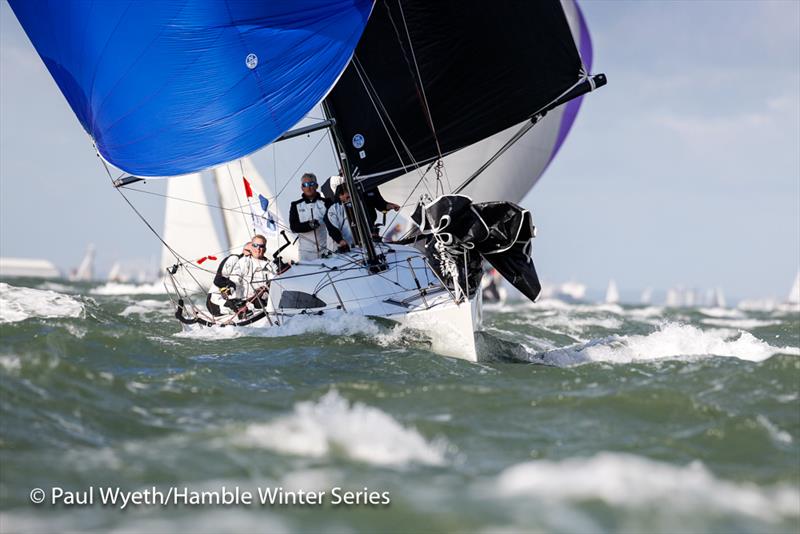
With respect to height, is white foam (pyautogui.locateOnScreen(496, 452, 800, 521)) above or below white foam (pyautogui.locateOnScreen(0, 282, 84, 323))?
below

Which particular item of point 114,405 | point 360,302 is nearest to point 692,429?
point 114,405

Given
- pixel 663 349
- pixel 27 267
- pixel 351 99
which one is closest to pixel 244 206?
pixel 351 99

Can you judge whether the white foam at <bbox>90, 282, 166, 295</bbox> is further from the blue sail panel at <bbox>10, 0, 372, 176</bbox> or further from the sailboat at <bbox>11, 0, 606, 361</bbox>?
the blue sail panel at <bbox>10, 0, 372, 176</bbox>

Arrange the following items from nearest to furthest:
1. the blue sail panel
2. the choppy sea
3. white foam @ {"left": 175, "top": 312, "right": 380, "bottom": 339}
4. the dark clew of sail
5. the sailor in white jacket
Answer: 1. the choppy sea
2. white foam @ {"left": 175, "top": 312, "right": 380, "bottom": 339}
3. the blue sail panel
4. the sailor in white jacket
5. the dark clew of sail

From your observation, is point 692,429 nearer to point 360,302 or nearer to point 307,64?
point 360,302

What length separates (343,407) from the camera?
5.04m

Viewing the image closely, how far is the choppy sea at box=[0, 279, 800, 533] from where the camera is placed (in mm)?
3594

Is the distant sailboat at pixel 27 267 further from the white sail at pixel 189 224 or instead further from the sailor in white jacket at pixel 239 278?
the sailor in white jacket at pixel 239 278

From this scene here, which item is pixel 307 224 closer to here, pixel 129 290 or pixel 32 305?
pixel 32 305

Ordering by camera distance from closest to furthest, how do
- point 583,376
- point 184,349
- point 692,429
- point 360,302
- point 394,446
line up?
point 394,446
point 692,429
point 583,376
point 184,349
point 360,302

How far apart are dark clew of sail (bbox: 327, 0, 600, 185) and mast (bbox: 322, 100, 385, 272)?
77 cm

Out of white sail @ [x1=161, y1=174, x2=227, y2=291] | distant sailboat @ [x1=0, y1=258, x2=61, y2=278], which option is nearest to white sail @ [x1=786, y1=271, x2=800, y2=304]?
white sail @ [x1=161, y1=174, x2=227, y2=291]

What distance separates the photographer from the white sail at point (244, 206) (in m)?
12.1

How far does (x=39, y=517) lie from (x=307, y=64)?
6.55 meters
